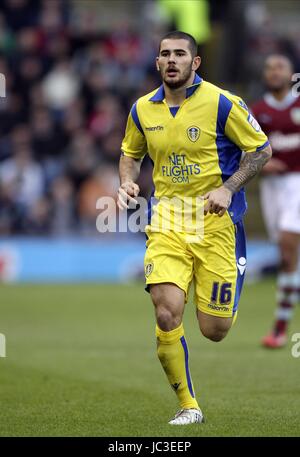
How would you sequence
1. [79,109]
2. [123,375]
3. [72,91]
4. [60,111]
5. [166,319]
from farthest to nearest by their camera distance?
[72,91] → [60,111] → [79,109] → [123,375] → [166,319]

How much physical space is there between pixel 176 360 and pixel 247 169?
4.53 feet

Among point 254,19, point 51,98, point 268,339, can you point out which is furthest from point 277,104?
point 254,19

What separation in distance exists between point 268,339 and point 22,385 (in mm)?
3422

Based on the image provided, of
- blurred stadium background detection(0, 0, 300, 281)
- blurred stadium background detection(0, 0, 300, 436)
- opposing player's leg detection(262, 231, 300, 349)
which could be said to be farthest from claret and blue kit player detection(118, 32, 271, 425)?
blurred stadium background detection(0, 0, 300, 281)

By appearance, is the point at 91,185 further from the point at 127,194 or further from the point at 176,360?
the point at 176,360

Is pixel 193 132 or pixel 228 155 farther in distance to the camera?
pixel 228 155

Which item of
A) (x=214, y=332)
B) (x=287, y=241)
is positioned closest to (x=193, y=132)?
(x=214, y=332)

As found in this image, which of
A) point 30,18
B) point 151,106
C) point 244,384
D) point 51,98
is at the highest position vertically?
point 30,18

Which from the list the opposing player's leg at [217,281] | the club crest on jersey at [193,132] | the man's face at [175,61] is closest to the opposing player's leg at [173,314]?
the opposing player's leg at [217,281]

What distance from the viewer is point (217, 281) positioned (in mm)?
7281

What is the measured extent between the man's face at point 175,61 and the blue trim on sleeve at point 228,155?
317 millimetres

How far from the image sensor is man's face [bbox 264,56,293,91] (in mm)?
11531
